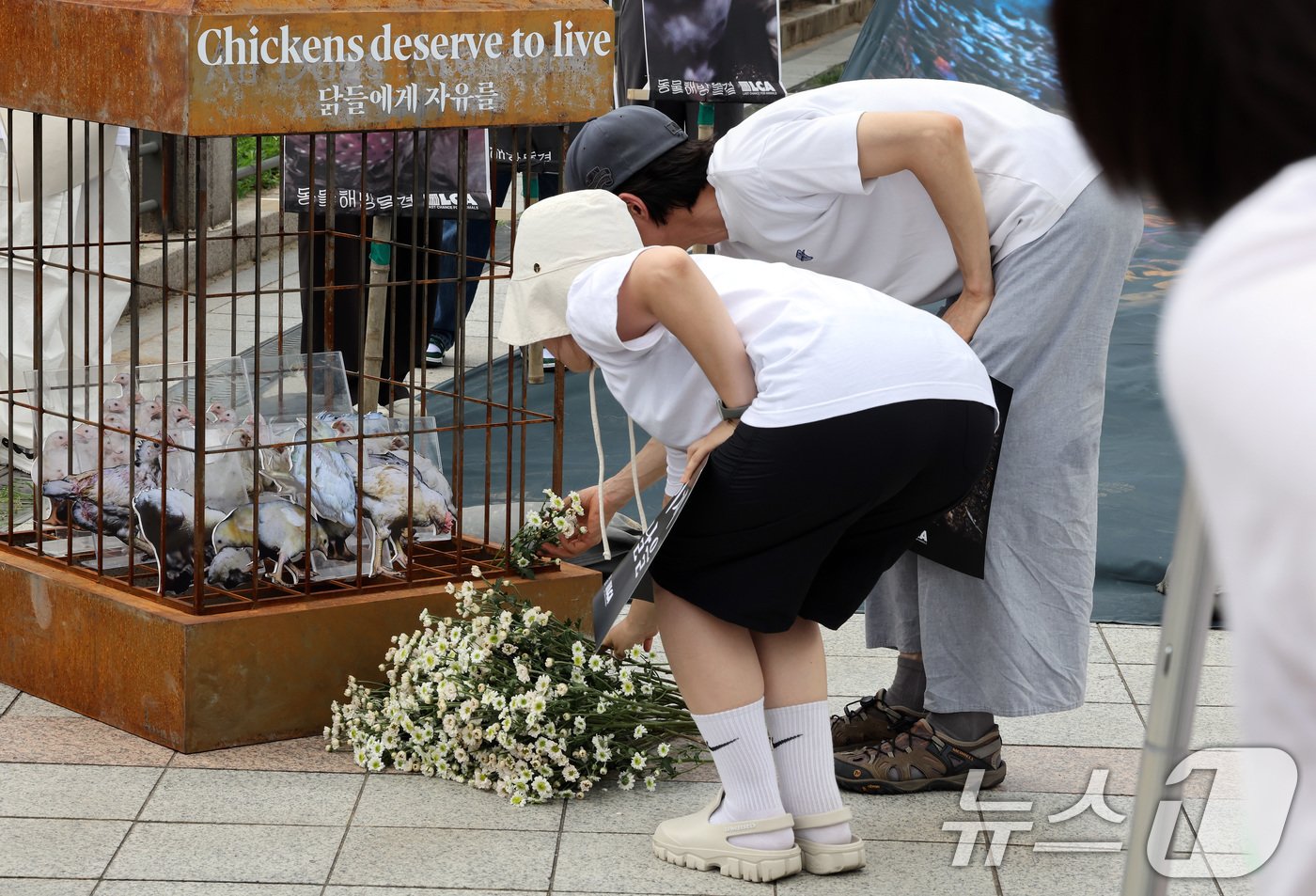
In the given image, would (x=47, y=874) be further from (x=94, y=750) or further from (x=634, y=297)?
(x=634, y=297)

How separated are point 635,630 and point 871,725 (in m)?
0.50

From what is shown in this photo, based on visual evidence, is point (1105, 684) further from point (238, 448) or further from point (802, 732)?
point (238, 448)

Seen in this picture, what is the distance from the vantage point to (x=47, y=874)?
2.59 m

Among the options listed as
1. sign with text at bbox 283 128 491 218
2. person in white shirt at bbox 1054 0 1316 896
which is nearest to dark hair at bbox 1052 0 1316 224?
person in white shirt at bbox 1054 0 1316 896

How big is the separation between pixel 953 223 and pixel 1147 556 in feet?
6.26

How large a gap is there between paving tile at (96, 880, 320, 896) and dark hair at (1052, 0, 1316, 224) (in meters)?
2.13

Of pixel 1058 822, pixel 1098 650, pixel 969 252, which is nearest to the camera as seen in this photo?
pixel 969 252

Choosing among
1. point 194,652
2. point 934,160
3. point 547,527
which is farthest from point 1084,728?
point 194,652

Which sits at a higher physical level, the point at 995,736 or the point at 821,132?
the point at 821,132

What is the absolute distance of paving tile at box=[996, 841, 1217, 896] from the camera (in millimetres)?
2611

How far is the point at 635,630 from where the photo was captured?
3131 mm

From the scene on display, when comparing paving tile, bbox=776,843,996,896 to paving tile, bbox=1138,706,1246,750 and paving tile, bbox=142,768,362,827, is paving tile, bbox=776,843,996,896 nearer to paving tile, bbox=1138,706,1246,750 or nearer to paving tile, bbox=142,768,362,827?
paving tile, bbox=1138,706,1246,750

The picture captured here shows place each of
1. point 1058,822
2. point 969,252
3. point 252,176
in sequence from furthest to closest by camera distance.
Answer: point 252,176
point 1058,822
point 969,252

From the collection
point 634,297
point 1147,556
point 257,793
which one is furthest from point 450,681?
point 1147,556
